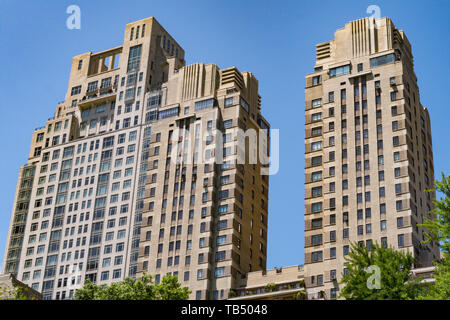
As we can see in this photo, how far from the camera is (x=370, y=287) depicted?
193 feet

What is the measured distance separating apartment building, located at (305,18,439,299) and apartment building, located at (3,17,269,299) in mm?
15159

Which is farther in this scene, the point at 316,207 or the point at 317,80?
the point at 317,80

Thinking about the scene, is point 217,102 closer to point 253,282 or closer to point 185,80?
point 185,80

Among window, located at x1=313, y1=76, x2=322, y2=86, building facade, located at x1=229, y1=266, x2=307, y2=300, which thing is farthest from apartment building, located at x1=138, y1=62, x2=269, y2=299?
window, located at x1=313, y1=76, x2=322, y2=86

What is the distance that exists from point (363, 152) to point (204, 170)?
28.7m

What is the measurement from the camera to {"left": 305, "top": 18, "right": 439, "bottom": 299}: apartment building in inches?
4114

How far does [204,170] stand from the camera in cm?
12481

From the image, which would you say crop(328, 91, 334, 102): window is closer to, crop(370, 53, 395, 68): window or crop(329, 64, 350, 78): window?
crop(329, 64, 350, 78): window

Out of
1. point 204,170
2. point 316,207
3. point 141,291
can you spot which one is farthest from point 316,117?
point 141,291

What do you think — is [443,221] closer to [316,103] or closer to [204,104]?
[316,103]

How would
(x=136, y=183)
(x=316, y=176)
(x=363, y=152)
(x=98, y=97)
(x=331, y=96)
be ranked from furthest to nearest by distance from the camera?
(x=98, y=97) < (x=136, y=183) < (x=331, y=96) < (x=316, y=176) < (x=363, y=152)

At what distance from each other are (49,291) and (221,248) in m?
36.5

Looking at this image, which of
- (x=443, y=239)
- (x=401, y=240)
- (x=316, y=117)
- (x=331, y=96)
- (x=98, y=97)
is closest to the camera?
(x=443, y=239)
